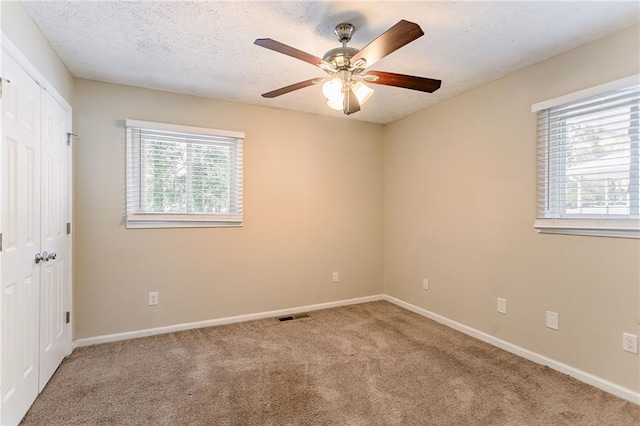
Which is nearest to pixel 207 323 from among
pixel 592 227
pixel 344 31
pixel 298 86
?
pixel 298 86

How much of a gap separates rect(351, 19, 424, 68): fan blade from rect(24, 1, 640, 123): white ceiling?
34cm

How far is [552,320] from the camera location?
2496 millimetres

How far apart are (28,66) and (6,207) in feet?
2.89

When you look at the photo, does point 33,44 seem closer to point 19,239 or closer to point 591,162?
point 19,239

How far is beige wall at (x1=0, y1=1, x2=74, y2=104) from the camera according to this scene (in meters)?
1.74

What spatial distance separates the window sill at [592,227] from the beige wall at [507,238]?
5cm

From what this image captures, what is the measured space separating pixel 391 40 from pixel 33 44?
224cm

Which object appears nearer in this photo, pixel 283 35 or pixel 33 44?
pixel 33 44

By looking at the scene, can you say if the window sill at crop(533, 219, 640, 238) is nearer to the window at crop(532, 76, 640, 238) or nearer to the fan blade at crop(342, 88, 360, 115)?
the window at crop(532, 76, 640, 238)

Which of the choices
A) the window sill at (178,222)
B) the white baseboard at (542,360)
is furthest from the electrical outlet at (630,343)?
the window sill at (178,222)

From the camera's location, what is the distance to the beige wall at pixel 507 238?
2.17 m

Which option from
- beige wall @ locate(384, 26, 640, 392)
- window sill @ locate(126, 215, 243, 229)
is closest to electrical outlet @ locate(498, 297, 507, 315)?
beige wall @ locate(384, 26, 640, 392)

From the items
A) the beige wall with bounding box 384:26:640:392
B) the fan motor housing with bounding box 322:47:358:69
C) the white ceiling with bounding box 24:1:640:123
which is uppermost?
the white ceiling with bounding box 24:1:640:123

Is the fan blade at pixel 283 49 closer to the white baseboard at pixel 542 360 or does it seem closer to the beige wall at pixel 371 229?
the beige wall at pixel 371 229
